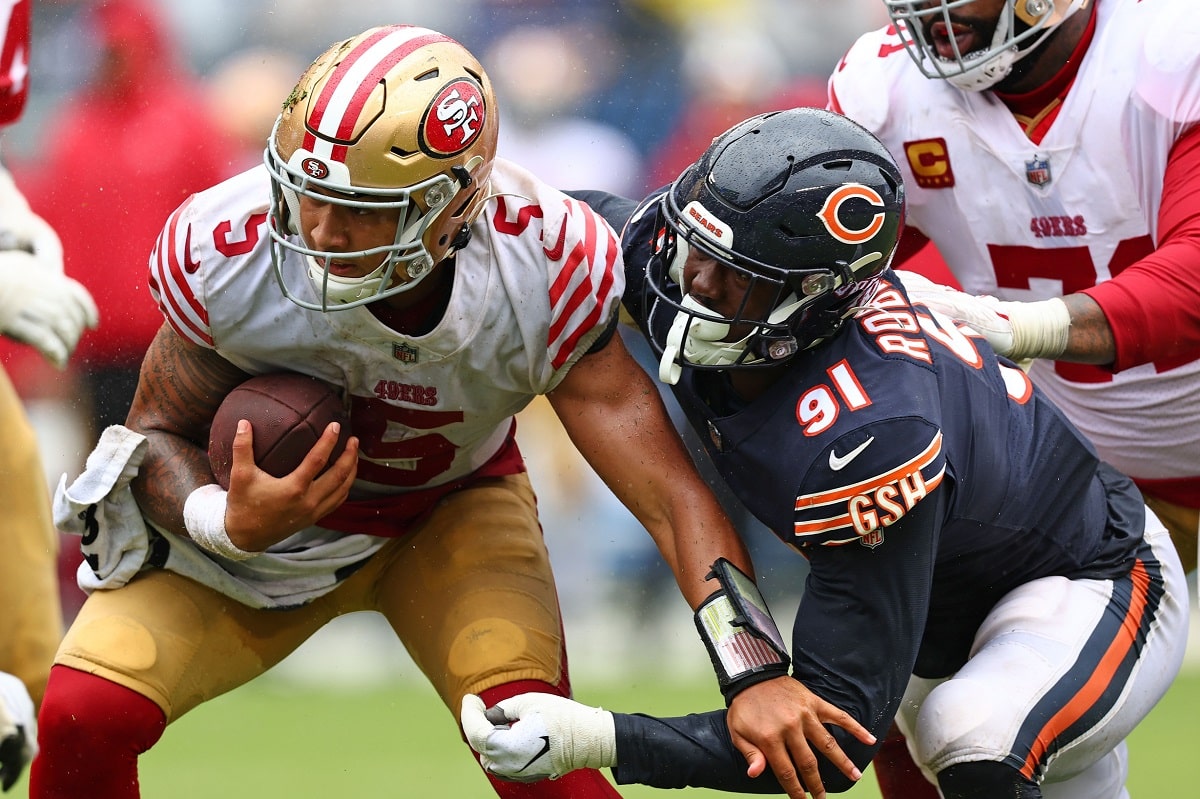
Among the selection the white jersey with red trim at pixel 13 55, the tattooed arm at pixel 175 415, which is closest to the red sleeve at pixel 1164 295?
the tattooed arm at pixel 175 415

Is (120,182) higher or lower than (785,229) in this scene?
lower

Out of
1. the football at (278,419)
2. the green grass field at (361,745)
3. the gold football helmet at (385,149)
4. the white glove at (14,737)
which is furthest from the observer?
the green grass field at (361,745)

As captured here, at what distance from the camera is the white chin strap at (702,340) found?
2518 millimetres

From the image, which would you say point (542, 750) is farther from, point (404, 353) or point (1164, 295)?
point (1164, 295)

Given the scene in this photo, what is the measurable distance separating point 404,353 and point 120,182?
110 inches

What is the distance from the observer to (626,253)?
2.87 m

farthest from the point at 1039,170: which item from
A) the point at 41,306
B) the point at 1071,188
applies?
the point at 41,306

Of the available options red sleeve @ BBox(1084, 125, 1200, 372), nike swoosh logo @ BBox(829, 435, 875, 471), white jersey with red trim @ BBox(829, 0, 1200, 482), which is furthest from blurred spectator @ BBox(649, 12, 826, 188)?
nike swoosh logo @ BBox(829, 435, 875, 471)

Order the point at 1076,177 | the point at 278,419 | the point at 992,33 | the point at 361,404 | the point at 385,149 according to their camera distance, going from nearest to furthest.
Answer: the point at 385,149 → the point at 278,419 → the point at 361,404 → the point at 992,33 → the point at 1076,177

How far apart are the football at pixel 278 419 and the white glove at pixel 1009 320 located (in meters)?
1.10

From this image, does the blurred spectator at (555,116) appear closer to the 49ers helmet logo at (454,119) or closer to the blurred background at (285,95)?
the blurred background at (285,95)

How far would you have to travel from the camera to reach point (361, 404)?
9.25 ft

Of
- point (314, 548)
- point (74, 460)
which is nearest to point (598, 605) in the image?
point (74, 460)

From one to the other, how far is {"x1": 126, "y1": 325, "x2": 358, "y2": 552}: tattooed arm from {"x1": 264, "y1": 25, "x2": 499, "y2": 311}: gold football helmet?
28cm
